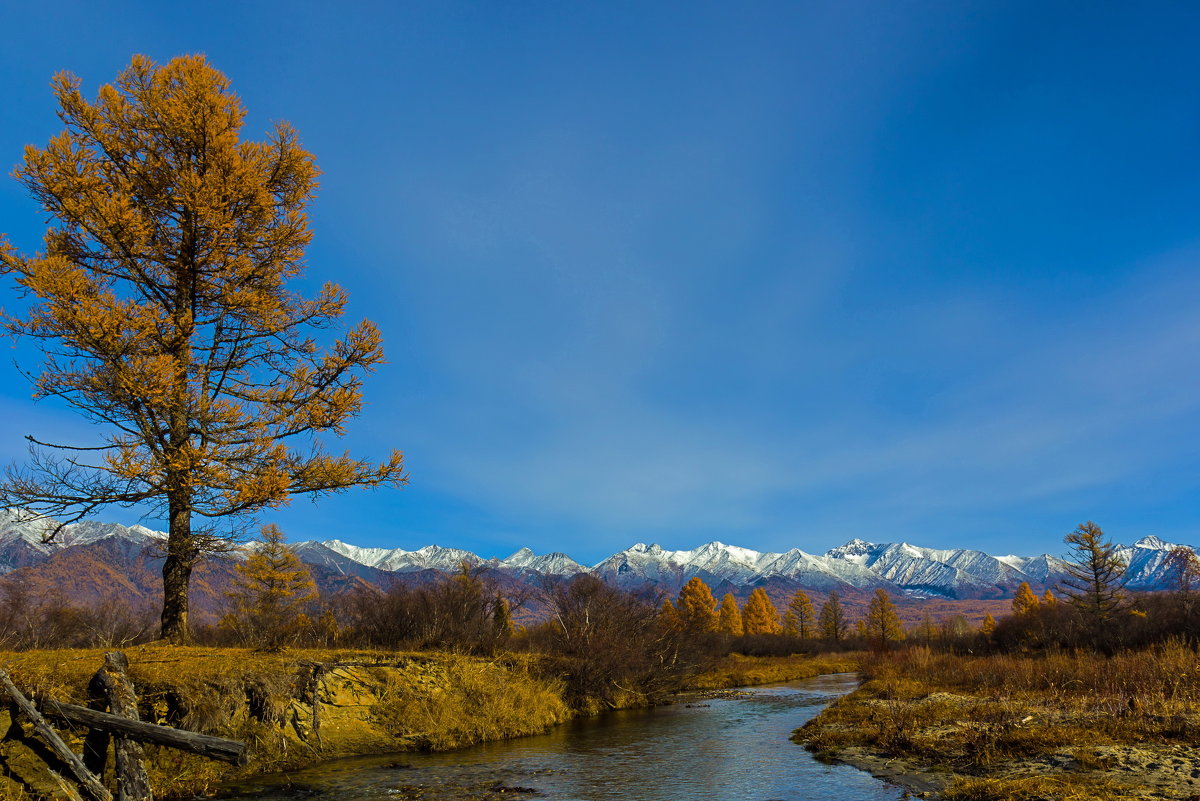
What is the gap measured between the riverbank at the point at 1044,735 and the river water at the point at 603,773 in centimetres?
123

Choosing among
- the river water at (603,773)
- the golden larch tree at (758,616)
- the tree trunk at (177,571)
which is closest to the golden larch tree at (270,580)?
the tree trunk at (177,571)

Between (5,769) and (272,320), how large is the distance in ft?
32.9

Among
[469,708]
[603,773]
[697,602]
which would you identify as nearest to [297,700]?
[469,708]

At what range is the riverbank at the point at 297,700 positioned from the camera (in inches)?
436

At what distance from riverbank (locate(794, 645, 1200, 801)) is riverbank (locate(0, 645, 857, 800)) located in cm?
924

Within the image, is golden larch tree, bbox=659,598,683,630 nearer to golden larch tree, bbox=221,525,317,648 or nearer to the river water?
the river water

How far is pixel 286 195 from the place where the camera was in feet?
56.8

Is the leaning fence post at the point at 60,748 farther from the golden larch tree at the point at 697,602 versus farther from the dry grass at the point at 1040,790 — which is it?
the golden larch tree at the point at 697,602

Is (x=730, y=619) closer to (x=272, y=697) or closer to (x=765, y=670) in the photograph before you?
(x=765, y=670)

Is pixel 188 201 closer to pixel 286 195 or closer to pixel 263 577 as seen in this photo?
pixel 286 195

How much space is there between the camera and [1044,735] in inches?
479

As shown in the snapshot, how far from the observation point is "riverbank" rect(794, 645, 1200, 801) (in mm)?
9648

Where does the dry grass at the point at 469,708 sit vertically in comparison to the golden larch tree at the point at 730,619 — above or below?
above

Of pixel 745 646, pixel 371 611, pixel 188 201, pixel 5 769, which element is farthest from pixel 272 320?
pixel 745 646
